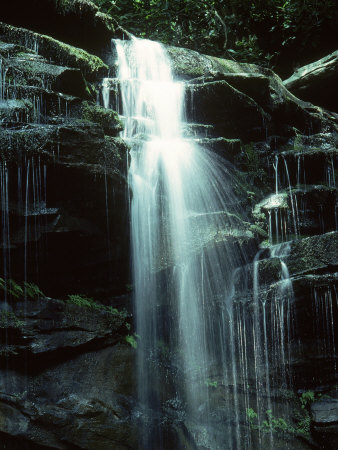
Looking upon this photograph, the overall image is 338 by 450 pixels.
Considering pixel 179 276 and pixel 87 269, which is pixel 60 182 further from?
pixel 179 276

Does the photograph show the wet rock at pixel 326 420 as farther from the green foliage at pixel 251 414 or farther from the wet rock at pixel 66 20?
the wet rock at pixel 66 20

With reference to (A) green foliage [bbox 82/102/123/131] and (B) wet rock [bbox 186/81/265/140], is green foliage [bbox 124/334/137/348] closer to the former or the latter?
(A) green foliage [bbox 82/102/123/131]

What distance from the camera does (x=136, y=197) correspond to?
26.8 ft

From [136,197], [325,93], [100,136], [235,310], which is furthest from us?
[325,93]

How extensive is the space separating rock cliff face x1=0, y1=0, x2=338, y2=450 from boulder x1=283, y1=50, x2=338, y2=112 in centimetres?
585

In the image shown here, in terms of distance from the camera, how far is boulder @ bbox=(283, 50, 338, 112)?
13352mm

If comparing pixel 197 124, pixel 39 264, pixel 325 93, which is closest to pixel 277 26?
pixel 325 93

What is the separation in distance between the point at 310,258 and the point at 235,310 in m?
1.82

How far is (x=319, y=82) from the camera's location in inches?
541

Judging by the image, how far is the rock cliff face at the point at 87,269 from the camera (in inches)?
222

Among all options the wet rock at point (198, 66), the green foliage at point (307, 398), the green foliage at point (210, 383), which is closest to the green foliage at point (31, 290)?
the green foliage at point (210, 383)

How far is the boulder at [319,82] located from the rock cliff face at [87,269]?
5846 millimetres

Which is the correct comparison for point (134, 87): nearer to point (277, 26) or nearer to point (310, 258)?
point (310, 258)

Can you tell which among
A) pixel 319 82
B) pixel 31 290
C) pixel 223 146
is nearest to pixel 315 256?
A: pixel 223 146
